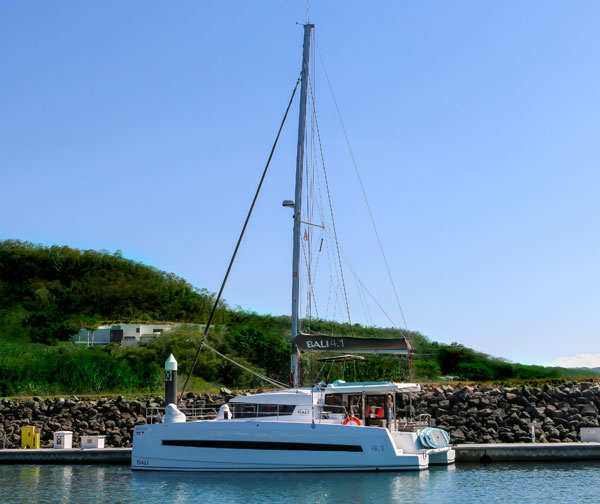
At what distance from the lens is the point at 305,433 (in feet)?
61.8

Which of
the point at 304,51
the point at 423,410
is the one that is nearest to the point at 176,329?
the point at 423,410

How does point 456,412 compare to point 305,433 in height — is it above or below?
above

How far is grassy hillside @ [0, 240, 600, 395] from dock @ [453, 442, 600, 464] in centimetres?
475

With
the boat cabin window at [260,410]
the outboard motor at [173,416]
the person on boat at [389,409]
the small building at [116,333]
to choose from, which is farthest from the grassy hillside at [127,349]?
the outboard motor at [173,416]

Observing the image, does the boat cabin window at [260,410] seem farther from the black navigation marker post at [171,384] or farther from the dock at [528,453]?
the dock at [528,453]

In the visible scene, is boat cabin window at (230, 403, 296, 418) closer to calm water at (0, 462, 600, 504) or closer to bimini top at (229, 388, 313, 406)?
bimini top at (229, 388, 313, 406)

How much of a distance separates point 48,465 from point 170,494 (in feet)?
25.2

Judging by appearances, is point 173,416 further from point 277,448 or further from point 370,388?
point 370,388

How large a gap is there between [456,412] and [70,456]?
489 inches

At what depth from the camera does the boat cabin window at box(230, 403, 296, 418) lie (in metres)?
19.3

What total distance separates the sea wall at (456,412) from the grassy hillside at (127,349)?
389cm

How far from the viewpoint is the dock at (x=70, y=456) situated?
22812 mm

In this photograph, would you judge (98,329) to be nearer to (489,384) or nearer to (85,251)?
(85,251)

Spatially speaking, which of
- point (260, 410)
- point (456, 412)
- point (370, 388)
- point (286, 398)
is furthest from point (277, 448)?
point (456, 412)
